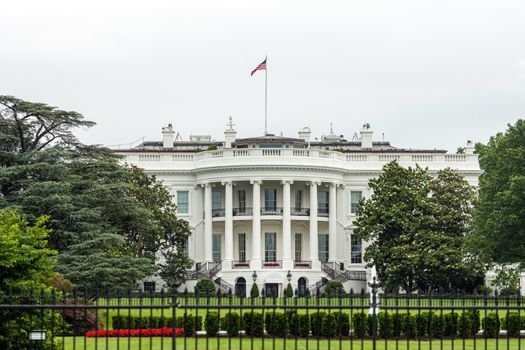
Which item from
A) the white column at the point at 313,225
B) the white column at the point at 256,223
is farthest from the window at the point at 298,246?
the white column at the point at 256,223

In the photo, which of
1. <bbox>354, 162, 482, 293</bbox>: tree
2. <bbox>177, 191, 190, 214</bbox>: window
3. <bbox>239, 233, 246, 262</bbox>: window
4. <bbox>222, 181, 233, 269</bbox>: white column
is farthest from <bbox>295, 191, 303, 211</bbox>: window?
<bbox>354, 162, 482, 293</bbox>: tree

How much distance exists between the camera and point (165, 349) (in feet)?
106

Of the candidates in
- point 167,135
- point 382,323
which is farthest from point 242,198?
point 382,323

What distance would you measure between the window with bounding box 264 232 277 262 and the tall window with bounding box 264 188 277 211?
6.15 feet

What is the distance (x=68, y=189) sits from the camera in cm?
5703

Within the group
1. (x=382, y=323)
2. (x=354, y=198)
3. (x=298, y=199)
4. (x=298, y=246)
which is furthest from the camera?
(x=354, y=198)

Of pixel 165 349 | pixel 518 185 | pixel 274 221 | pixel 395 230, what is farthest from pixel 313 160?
pixel 165 349

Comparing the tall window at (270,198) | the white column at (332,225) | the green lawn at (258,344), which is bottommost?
the green lawn at (258,344)

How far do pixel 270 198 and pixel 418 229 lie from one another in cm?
1487

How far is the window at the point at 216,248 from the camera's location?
86.5 meters

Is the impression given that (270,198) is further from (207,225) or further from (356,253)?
(356,253)

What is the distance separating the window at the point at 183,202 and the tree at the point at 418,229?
15143 mm

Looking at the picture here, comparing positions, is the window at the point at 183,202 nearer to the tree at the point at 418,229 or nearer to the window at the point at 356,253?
the window at the point at 356,253

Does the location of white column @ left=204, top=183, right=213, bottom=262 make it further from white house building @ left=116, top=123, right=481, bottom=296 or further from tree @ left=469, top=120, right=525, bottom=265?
tree @ left=469, top=120, right=525, bottom=265
